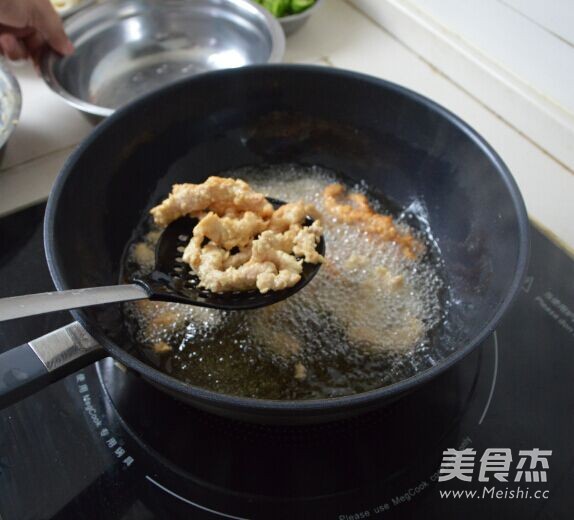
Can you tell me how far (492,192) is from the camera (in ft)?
2.00

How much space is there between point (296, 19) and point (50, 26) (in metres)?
0.39

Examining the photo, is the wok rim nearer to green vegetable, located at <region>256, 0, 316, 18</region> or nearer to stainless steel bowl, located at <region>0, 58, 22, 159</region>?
stainless steel bowl, located at <region>0, 58, 22, 159</region>

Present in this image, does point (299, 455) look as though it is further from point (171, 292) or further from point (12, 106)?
point (12, 106)

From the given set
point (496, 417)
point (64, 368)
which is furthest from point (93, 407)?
point (496, 417)

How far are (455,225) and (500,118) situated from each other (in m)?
0.29

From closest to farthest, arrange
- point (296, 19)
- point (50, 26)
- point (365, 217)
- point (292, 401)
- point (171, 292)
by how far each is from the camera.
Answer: point (292, 401) < point (171, 292) < point (365, 217) < point (50, 26) < point (296, 19)

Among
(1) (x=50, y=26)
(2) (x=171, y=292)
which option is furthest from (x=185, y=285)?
(1) (x=50, y=26)

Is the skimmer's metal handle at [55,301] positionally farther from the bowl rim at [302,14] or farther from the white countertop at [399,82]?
the bowl rim at [302,14]

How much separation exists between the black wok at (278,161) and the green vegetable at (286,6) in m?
0.31

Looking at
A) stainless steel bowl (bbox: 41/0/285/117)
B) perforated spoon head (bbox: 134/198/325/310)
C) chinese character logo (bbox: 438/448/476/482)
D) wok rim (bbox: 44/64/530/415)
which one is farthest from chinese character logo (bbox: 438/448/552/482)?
stainless steel bowl (bbox: 41/0/285/117)

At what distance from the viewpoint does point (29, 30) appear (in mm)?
844

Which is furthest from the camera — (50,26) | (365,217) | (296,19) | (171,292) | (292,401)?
(296,19)

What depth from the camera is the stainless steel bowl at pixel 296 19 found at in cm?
94

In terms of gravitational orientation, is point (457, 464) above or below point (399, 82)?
below
